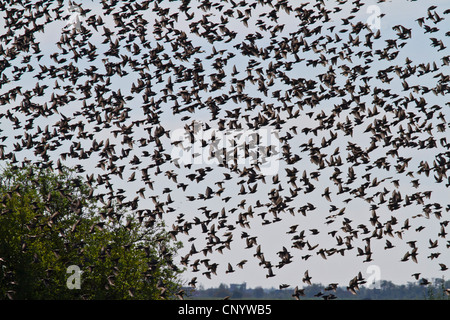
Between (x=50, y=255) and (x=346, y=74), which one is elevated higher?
(x=346, y=74)

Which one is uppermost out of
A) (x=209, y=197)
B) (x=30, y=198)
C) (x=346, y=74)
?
(x=346, y=74)

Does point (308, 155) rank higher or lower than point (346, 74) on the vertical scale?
lower

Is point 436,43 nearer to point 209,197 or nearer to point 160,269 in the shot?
point 209,197

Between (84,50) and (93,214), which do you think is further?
(93,214)
